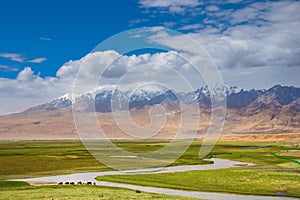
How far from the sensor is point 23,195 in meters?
43.2

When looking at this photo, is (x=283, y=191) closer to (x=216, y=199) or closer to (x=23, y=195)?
(x=216, y=199)

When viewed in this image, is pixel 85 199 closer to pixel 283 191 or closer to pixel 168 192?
pixel 168 192

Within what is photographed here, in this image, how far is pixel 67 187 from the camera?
174 ft

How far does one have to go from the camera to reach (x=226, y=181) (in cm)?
6059

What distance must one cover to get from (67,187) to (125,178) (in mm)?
14756

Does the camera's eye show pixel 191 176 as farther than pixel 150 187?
Yes

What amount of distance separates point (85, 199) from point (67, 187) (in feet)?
45.3

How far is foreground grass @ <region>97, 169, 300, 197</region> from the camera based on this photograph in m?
53.1

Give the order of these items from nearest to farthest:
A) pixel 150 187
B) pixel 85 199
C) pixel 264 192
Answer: pixel 85 199
pixel 264 192
pixel 150 187

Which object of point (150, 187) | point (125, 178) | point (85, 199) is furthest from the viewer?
point (125, 178)

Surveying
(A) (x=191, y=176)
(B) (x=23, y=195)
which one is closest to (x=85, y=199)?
(B) (x=23, y=195)

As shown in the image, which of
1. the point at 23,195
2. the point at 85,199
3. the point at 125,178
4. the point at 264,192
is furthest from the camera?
the point at 125,178

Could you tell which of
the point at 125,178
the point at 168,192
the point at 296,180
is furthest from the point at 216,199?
the point at 125,178

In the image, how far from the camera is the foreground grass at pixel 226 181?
5306 centimetres
